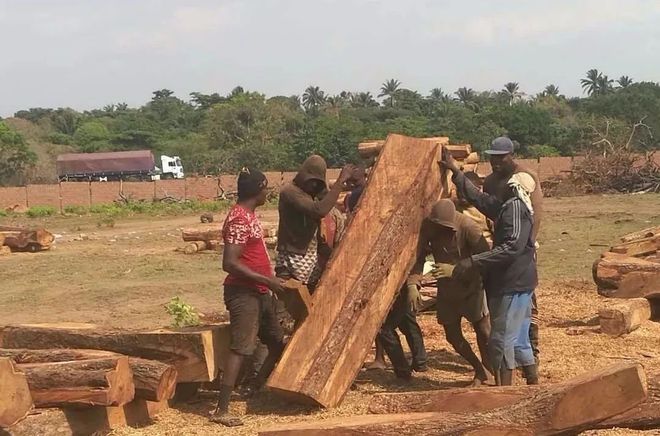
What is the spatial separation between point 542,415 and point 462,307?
7.66 feet

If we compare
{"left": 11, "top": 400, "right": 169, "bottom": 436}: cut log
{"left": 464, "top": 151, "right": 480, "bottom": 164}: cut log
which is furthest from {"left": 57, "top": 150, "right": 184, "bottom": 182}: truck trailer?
{"left": 11, "top": 400, "right": 169, "bottom": 436}: cut log

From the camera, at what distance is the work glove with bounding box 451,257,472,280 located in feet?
20.7

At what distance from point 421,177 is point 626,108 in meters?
57.8

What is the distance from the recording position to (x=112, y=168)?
58.4 meters

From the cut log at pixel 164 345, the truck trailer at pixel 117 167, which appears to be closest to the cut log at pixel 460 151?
the cut log at pixel 164 345

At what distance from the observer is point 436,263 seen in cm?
675

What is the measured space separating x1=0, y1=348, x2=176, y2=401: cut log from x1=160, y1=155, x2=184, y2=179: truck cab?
51725 mm

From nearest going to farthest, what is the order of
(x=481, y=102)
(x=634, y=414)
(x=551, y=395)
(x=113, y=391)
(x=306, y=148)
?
(x=551, y=395), (x=634, y=414), (x=113, y=391), (x=306, y=148), (x=481, y=102)

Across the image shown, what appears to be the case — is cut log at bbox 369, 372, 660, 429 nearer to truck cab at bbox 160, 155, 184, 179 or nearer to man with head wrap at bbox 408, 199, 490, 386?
man with head wrap at bbox 408, 199, 490, 386

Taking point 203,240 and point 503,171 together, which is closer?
point 503,171

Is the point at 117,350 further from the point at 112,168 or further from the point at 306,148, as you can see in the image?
the point at 112,168

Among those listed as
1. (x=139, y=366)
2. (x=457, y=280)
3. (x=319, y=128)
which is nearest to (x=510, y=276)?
(x=457, y=280)

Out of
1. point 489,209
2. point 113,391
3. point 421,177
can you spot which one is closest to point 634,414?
point 489,209

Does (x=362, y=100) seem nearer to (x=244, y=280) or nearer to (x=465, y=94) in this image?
(x=465, y=94)
